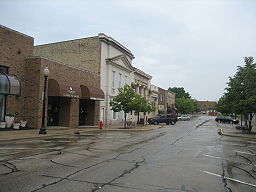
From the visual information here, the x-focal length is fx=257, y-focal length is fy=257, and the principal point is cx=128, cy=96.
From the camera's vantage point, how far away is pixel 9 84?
64.3 ft

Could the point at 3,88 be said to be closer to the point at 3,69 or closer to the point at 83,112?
the point at 3,69

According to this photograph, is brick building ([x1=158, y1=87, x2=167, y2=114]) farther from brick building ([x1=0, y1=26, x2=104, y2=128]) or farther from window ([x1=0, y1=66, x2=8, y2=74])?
window ([x1=0, y1=66, x2=8, y2=74])

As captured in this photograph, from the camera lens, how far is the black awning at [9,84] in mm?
19020

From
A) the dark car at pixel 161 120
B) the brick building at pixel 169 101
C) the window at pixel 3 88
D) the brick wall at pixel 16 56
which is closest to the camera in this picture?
the window at pixel 3 88

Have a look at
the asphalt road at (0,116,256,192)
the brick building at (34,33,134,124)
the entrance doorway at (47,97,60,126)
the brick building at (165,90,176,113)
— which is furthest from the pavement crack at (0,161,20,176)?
the brick building at (165,90,176,113)

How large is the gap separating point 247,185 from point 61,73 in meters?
20.7

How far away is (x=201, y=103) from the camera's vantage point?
198 meters

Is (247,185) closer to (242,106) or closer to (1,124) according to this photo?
(1,124)

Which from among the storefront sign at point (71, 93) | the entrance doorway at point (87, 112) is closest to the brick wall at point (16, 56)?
the storefront sign at point (71, 93)

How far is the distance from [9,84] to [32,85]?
2672mm

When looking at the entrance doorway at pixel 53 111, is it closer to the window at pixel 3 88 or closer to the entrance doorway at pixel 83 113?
the entrance doorway at pixel 83 113

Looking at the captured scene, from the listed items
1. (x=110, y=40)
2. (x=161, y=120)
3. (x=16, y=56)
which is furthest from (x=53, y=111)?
(x=161, y=120)

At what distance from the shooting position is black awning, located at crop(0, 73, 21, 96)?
62.4 feet

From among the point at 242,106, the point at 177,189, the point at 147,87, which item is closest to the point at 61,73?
the point at 242,106
